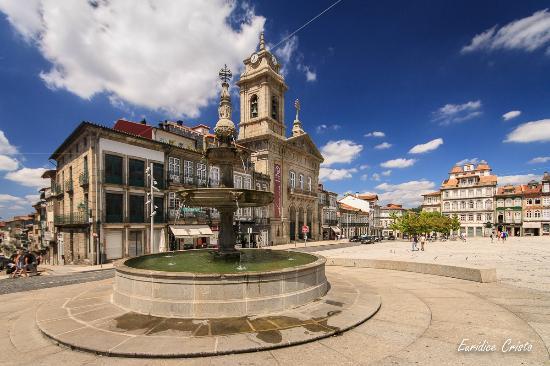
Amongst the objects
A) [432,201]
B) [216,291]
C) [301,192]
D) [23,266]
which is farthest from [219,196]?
[432,201]

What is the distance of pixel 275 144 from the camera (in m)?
44.8

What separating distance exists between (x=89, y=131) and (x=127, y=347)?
24.6 m

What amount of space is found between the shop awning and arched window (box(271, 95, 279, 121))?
933 inches

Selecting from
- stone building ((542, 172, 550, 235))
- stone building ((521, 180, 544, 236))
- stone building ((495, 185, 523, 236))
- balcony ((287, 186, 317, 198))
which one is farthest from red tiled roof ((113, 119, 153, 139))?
stone building ((542, 172, 550, 235))

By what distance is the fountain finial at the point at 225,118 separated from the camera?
10.5 meters

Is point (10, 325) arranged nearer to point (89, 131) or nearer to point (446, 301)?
point (446, 301)

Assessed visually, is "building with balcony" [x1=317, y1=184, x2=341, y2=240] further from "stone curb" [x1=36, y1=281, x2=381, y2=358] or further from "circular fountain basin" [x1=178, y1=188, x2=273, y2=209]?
"stone curb" [x1=36, y1=281, x2=381, y2=358]

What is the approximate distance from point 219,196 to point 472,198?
87.7 metres

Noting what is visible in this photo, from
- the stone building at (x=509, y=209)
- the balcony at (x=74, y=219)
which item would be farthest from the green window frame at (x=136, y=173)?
the stone building at (x=509, y=209)

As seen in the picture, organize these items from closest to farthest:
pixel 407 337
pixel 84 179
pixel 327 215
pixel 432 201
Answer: pixel 407 337, pixel 84 179, pixel 327 215, pixel 432 201

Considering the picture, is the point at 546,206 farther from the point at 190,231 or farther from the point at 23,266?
the point at 23,266

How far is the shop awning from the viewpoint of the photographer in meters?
29.4

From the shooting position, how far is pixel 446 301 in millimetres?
8453

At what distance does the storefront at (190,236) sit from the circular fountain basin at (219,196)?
21.4 meters
